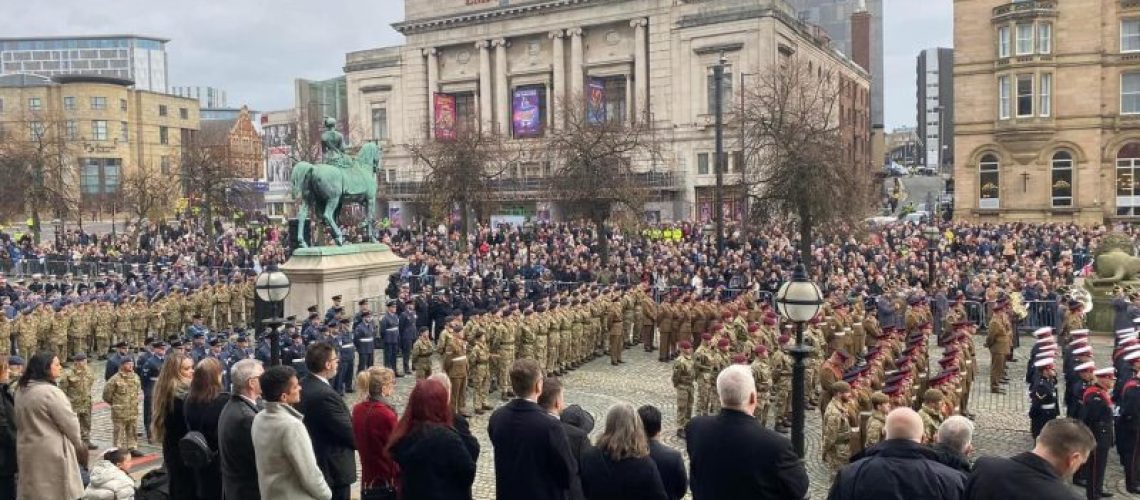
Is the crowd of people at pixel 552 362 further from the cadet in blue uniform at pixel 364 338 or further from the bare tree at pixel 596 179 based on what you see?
the bare tree at pixel 596 179

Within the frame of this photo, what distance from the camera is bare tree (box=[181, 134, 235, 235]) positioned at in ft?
160

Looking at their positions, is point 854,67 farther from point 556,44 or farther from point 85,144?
point 85,144

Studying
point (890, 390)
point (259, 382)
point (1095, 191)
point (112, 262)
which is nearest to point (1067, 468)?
point (259, 382)

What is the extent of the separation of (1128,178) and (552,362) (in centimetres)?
3923

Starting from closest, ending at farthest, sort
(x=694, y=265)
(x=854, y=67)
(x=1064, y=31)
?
(x=694, y=265), (x=1064, y=31), (x=854, y=67)

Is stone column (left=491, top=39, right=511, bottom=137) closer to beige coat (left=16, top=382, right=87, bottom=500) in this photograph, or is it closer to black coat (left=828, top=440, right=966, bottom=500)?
beige coat (left=16, top=382, right=87, bottom=500)

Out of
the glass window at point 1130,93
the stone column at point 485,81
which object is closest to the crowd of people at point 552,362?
the glass window at point 1130,93

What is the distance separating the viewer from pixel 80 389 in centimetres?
1420

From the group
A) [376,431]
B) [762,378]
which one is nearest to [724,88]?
[762,378]

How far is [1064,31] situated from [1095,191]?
798 centimetres

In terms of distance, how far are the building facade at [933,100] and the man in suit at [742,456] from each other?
359 feet

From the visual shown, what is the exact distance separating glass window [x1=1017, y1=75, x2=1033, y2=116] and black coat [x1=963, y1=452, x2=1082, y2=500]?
154ft

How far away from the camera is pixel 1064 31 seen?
4616cm

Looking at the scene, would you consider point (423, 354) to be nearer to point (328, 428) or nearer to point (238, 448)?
point (328, 428)
